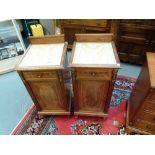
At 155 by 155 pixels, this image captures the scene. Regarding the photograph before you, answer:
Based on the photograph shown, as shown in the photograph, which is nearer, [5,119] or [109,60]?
[109,60]

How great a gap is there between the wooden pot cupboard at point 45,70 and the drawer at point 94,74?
0.48 feet

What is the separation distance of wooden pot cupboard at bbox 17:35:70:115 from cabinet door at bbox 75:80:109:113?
0.14 meters

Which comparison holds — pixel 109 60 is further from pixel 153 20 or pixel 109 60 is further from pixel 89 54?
pixel 153 20

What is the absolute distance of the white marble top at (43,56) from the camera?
1169mm

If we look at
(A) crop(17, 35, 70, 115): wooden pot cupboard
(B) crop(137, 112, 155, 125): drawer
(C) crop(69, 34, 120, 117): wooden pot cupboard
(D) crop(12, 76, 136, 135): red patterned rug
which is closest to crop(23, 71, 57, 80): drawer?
(A) crop(17, 35, 70, 115): wooden pot cupboard

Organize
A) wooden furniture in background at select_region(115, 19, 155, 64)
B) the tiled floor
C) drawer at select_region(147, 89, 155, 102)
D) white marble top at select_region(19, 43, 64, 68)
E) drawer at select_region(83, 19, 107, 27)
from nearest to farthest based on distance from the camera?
drawer at select_region(147, 89, 155, 102), white marble top at select_region(19, 43, 64, 68), the tiled floor, wooden furniture in background at select_region(115, 19, 155, 64), drawer at select_region(83, 19, 107, 27)

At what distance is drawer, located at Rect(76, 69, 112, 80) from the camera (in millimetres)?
1140

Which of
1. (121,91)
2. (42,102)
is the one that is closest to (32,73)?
(42,102)

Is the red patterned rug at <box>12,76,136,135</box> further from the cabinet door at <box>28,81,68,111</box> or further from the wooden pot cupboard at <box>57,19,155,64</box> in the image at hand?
the wooden pot cupboard at <box>57,19,155,64</box>

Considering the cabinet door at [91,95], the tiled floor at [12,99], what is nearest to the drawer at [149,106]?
the cabinet door at [91,95]

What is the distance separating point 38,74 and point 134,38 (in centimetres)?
137

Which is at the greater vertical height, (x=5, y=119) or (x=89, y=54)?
(x=89, y=54)

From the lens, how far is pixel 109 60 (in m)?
1.14

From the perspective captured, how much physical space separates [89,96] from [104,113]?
11.5 inches
